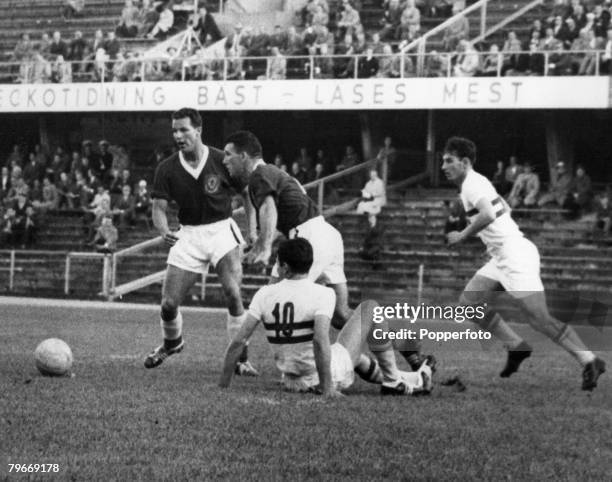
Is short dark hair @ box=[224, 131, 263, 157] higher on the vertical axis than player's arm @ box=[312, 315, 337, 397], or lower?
higher

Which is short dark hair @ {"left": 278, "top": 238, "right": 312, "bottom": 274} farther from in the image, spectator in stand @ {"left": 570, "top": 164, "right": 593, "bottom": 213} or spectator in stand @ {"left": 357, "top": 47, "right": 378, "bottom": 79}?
spectator in stand @ {"left": 357, "top": 47, "right": 378, "bottom": 79}

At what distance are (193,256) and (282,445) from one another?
4790 millimetres

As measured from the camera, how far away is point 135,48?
35.4 m

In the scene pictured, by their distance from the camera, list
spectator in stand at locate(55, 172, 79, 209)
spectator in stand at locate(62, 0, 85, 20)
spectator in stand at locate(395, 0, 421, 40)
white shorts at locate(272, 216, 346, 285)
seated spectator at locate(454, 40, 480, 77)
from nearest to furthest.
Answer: white shorts at locate(272, 216, 346, 285), seated spectator at locate(454, 40, 480, 77), spectator in stand at locate(395, 0, 421, 40), spectator in stand at locate(55, 172, 79, 209), spectator in stand at locate(62, 0, 85, 20)

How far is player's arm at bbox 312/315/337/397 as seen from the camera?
934cm

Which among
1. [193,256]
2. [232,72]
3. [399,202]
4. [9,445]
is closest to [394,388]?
[193,256]

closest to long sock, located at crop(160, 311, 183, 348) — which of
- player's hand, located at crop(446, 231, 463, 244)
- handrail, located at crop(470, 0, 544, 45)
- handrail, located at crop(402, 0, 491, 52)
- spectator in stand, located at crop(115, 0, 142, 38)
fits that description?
player's hand, located at crop(446, 231, 463, 244)

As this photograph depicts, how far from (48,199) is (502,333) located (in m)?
23.3

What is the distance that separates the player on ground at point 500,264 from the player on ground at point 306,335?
183 cm

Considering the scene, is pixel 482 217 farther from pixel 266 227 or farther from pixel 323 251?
pixel 266 227

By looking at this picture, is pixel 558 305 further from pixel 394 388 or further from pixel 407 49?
pixel 394 388

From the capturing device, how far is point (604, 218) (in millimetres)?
27281

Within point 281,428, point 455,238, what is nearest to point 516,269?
point 455,238

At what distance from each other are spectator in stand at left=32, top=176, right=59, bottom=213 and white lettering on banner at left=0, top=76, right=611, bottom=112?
6.64ft
